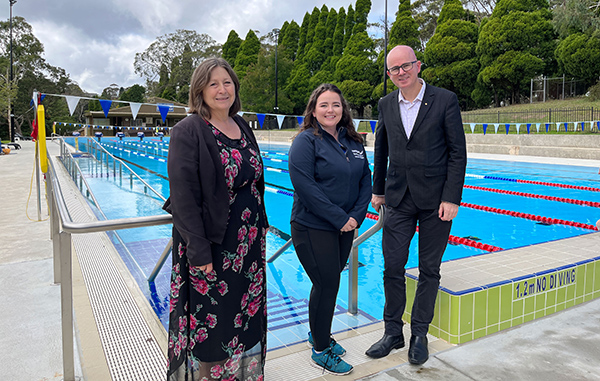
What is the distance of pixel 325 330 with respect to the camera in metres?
2.18

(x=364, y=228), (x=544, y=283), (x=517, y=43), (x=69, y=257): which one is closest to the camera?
(x=69, y=257)

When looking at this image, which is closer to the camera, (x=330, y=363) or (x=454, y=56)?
(x=330, y=363)

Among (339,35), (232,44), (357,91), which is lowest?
(357,91)

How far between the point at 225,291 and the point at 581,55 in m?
23.5

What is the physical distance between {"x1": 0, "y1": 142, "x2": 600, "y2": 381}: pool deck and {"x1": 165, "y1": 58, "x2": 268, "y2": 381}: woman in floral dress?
16.6 inches

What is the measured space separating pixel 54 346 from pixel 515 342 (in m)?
2.51

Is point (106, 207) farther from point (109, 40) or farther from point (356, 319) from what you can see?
point (109, 40)

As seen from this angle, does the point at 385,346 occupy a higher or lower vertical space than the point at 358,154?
lower

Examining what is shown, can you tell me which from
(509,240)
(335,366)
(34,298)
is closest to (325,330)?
(335,366)

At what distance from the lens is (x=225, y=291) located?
5.90 feet

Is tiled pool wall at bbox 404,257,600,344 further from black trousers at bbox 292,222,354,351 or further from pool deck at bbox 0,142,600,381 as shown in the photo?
black trousers at bbox 292,222,354,351

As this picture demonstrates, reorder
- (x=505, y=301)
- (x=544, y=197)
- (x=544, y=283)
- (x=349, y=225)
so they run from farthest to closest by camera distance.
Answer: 1. (x=544, y=197)
2. (x=544, y=283)
3. (x=505, y=301)
4. (x=349, y=225)

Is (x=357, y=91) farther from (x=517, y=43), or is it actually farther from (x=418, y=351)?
(x=418, y=351)

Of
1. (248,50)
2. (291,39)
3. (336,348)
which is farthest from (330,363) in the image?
(248,50)
